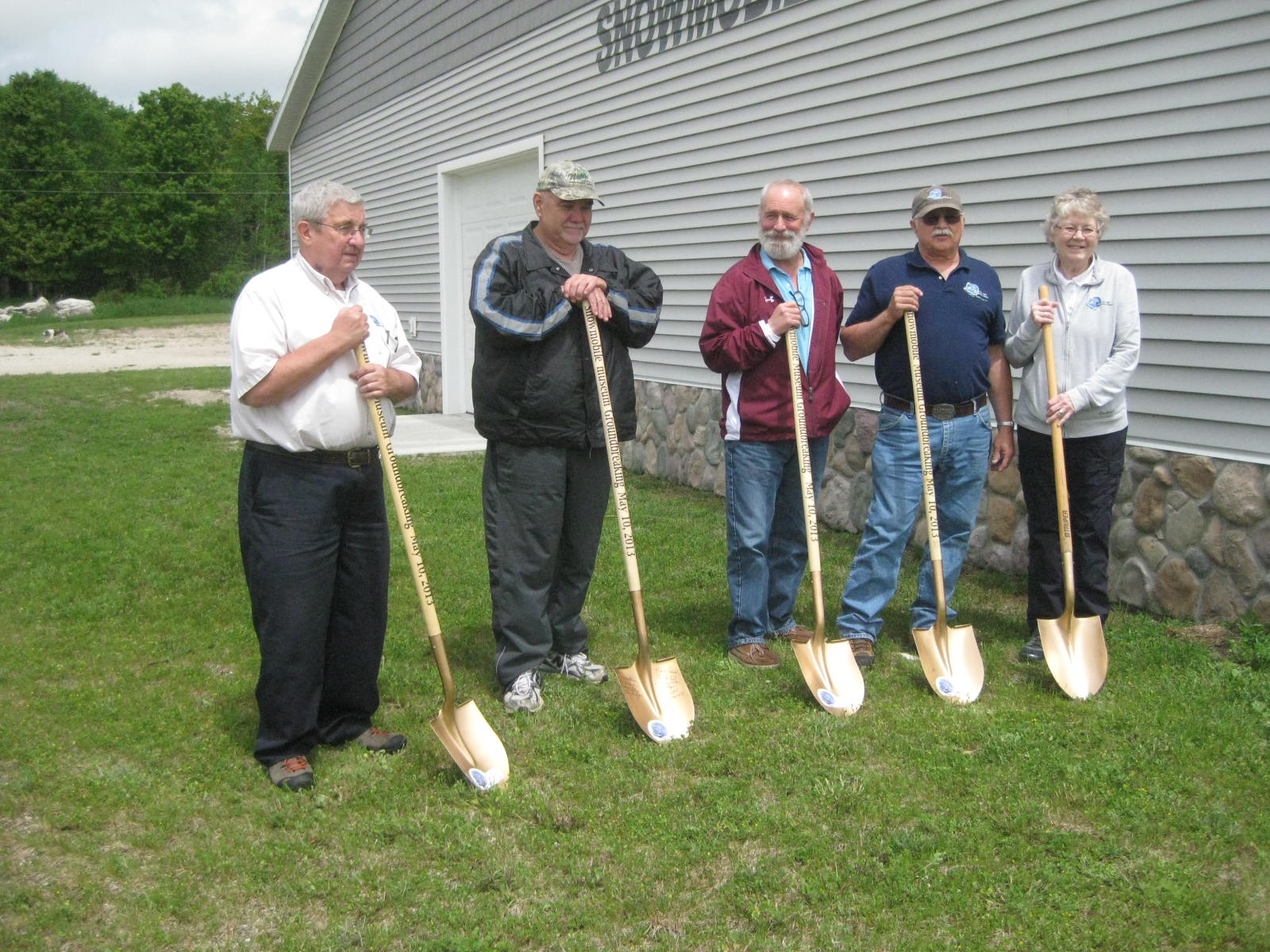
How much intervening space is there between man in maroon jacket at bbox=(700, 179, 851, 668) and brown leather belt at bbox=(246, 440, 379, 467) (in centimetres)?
157

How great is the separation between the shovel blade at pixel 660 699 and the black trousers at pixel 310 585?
93cm

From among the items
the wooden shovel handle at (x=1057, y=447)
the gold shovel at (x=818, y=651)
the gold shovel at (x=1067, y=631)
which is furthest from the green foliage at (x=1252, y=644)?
the gold shovel at (x=818, y=651)

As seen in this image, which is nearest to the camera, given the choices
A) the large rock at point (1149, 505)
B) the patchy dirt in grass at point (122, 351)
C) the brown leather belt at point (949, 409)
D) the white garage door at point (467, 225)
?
the brown leather belt at point (949, 409)

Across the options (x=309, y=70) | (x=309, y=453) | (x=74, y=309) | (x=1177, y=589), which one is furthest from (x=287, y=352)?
(x=74, y=309)

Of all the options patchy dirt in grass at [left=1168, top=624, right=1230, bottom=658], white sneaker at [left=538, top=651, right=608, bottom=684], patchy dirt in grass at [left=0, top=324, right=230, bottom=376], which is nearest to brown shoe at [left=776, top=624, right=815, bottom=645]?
white sneaker at [left=538, top=651, right=608, bottom=684]

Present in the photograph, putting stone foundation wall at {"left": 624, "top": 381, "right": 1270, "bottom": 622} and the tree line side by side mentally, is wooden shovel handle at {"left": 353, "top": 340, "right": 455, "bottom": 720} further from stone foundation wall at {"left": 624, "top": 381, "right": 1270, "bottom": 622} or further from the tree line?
the tree line

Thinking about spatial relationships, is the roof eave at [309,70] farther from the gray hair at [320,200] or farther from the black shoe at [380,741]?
the black shoe at [380,741]

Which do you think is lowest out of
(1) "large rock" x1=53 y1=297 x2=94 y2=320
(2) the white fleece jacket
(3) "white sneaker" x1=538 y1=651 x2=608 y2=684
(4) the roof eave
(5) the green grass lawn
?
(5) the green grass lawn

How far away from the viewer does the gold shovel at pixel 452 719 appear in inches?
147

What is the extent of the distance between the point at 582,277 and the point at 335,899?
7.45ft

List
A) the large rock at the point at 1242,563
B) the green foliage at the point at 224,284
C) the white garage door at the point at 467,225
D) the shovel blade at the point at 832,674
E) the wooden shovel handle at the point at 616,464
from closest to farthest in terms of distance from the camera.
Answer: the wooden shovel handle at the point at 616,464 → the shovel blade at the point at 832,674 → the large rock at the point at 1242,563 → the white garage door at the point at 467,225 → the green foliage at the point at 224,284

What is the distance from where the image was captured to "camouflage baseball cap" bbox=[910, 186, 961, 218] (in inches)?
175

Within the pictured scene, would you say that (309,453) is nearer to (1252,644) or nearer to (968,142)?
(1252,644)

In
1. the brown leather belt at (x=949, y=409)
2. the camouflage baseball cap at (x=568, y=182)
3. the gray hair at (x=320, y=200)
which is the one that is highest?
the camouflage baseball cap at (x=568, y=182)
